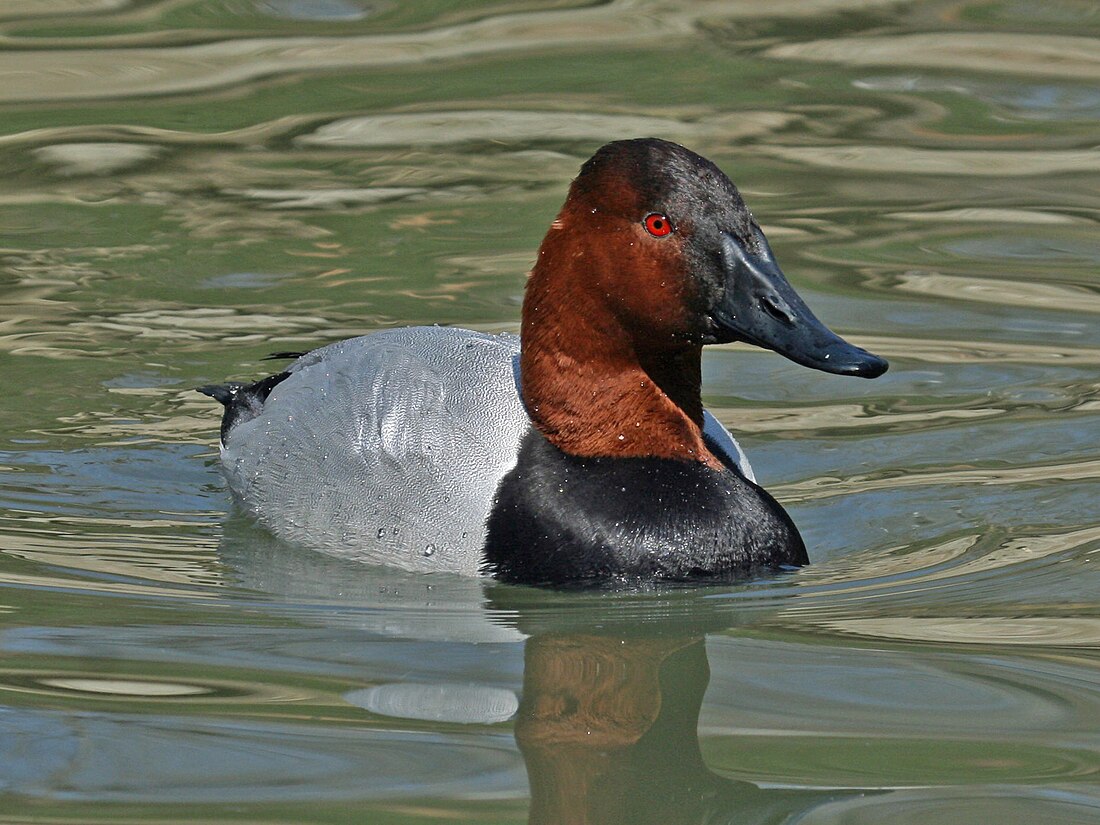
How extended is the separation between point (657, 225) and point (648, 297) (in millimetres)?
242

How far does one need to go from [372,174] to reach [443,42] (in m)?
2.12

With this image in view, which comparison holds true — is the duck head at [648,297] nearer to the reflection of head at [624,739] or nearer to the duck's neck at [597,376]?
the duck's neck at [597,376]

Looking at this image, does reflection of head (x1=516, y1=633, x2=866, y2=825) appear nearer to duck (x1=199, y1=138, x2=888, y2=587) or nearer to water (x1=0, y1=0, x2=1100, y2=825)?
water (x1=0, y1=0, x2=1100, y2=825)

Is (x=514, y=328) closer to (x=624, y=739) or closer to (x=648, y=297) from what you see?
(x=648, y=297)

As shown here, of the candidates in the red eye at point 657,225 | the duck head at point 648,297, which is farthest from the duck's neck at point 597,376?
the red eye at point 657,225

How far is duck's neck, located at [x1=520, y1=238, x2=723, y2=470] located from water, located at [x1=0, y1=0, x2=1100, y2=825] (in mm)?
607

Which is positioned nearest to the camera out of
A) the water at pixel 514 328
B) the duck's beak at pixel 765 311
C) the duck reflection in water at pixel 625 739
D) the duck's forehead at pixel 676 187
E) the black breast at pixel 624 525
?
the duck reflection in water at pixel 625 739

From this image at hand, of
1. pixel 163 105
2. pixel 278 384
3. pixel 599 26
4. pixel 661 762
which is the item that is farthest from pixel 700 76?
pixel 661 762

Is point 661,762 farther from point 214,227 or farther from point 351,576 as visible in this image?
point 214,227

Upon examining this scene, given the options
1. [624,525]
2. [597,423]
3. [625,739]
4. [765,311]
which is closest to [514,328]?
[597,423]

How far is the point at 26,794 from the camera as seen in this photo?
4.50 m

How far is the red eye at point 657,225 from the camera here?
6.12m

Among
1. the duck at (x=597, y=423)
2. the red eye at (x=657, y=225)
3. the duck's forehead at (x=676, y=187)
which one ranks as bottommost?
the duck at (x=597, y=423)

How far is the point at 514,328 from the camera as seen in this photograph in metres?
9.53
